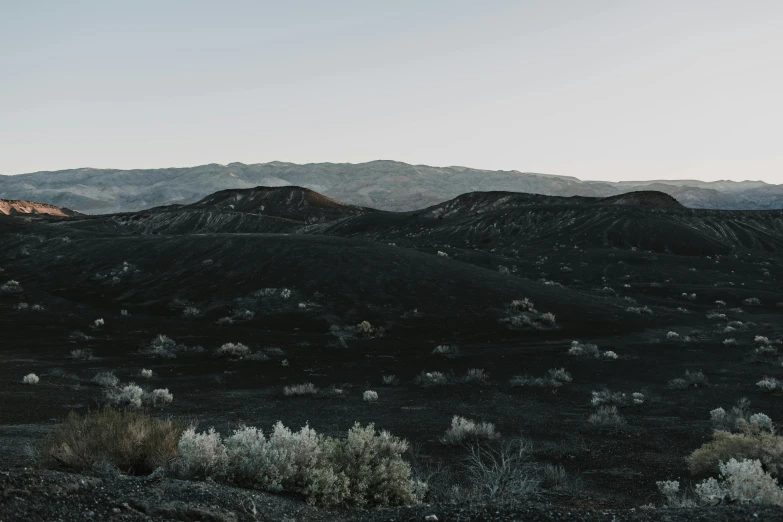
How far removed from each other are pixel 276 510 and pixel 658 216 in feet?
315

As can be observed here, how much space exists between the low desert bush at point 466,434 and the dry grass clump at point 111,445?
652 cm

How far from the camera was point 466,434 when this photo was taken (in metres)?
12.1

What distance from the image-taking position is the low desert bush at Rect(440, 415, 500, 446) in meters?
12.0

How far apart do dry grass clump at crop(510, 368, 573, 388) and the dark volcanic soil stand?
41 centimetres

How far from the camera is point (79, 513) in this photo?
15.8ft

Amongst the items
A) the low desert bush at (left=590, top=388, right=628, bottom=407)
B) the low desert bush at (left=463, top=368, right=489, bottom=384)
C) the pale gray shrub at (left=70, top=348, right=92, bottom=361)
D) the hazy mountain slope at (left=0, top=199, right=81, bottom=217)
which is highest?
the hazy mountain slope at (left=0, top=199, right=81, bottom=217)

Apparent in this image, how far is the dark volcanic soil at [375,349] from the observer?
241 inches

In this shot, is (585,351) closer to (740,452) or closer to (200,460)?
(740,452)

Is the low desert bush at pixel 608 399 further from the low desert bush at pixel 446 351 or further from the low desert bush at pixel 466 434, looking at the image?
the low desert bush at pixel 446 351

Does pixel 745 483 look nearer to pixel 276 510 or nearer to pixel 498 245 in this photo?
pixel 276 510

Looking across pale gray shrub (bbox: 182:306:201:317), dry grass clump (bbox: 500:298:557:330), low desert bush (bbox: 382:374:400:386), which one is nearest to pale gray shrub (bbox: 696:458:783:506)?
low desert bush (bbox: 382:374:400:386)

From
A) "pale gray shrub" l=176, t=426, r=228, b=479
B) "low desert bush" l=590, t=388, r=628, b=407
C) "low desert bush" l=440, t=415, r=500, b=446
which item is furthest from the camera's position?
"low desert bush" l=590, t=388, r=628, b=407

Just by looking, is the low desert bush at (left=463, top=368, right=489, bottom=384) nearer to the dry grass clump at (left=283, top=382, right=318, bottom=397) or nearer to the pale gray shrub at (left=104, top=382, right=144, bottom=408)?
the dry grass clump at (left=283, top=382, right=318, bottom=397)

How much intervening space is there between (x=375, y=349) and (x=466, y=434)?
13.6m
